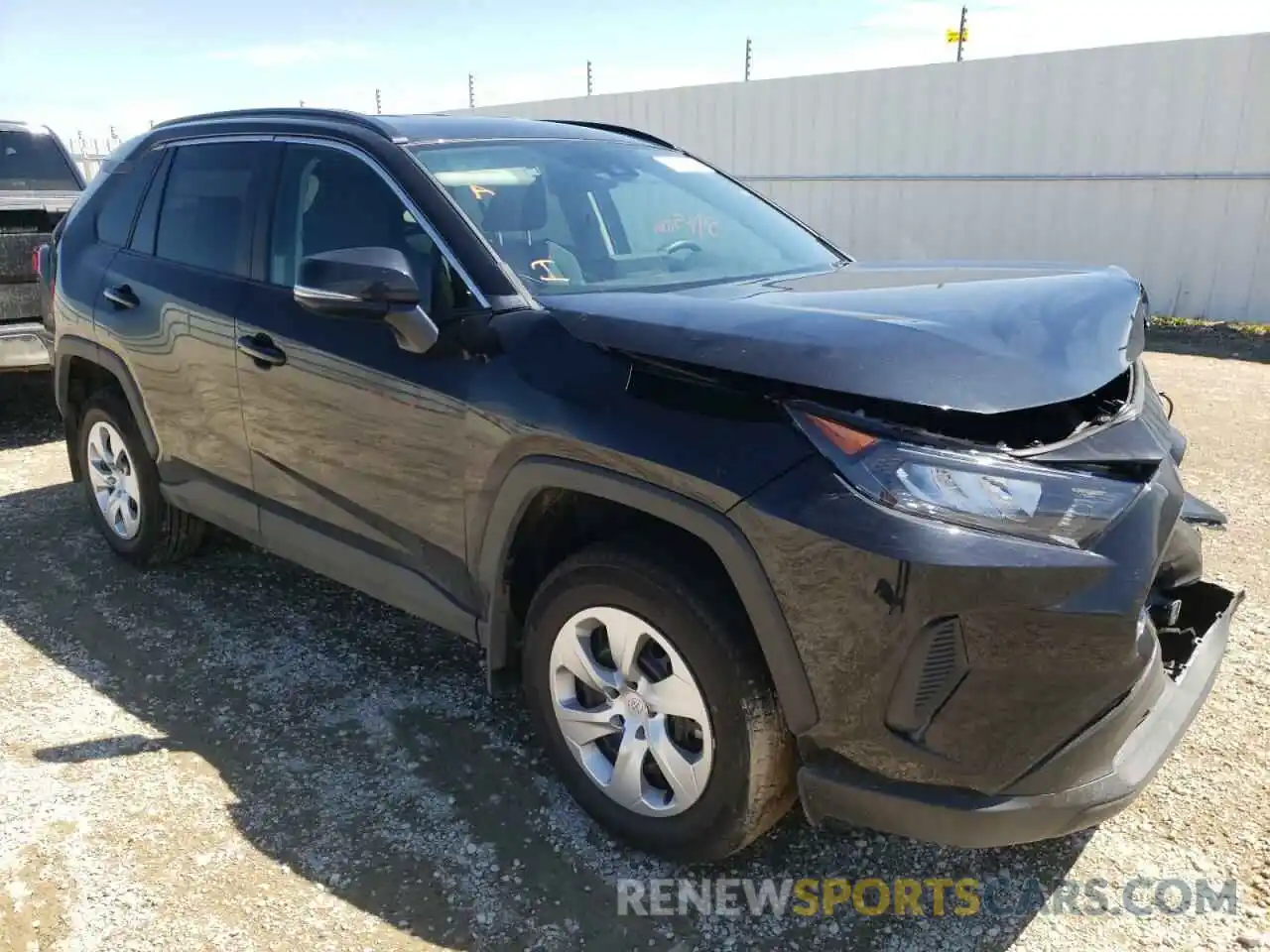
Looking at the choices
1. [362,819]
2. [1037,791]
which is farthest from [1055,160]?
[362,819]

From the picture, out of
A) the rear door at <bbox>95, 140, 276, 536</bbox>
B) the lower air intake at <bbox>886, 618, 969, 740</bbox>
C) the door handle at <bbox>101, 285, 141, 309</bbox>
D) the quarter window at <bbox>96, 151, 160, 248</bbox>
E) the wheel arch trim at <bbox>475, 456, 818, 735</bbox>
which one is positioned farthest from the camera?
the quarter window at <bbox>96, 151, 160, 248</bbox>

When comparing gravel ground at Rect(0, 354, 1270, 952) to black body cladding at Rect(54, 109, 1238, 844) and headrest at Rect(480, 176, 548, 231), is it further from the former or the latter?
headrest at Rect(480, 176, 548, 231)

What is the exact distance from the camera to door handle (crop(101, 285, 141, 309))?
4.00 metres

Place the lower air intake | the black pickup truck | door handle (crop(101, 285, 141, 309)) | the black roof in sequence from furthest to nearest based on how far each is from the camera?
the black pickup truck < door handle (crop(101, 285, 141, 309)) < the black roof < the lower air intake

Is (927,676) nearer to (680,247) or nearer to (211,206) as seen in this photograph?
(680,247)

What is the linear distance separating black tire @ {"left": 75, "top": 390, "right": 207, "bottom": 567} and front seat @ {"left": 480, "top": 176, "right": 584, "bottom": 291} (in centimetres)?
214

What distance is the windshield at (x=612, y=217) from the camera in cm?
→ 293

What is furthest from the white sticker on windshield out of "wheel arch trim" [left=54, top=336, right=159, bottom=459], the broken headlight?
"wheel arch trim" [left=54, top=336, right=159, bottom=459]

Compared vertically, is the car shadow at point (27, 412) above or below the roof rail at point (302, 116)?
below

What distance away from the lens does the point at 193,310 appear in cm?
365

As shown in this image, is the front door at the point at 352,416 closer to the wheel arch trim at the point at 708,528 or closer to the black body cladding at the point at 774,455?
the black body cladding at the point at 774,455

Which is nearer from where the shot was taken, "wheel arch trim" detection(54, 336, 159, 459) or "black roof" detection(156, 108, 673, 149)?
"black roof" detection(156, 108, 673, 149)

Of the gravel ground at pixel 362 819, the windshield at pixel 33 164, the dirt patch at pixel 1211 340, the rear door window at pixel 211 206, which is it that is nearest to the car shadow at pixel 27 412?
the windshield at pixel 33 164

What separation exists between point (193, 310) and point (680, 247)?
1761 millimetres
